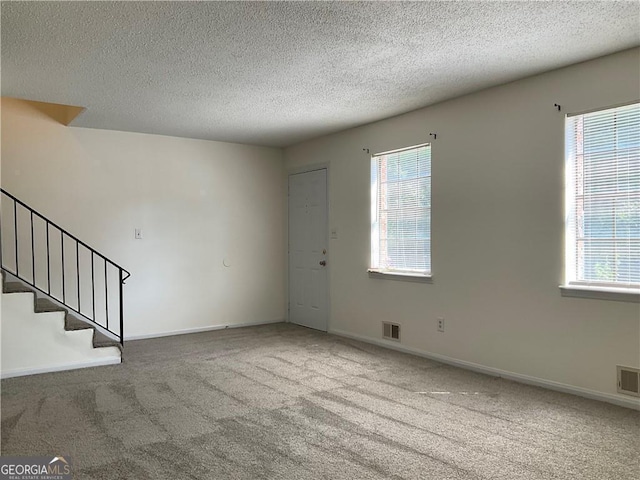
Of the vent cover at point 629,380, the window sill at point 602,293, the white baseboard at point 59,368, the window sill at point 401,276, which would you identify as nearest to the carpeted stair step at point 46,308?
the white baseboard at point 59,368

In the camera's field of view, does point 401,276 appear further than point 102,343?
Yes

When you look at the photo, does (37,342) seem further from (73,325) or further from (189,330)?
(189,330)

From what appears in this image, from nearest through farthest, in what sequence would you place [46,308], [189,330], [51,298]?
[46,308] → [51,298] → [189,330]

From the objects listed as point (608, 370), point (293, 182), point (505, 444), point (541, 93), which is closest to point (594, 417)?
point (608, 370)

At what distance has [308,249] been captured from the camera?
21.4ft

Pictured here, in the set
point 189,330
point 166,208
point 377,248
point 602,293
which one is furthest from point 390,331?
point 166,208

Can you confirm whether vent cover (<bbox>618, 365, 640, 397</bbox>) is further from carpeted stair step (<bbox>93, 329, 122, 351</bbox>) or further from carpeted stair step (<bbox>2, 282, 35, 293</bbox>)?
carpeted stair step (<bbox>2, 282, 35, 293</bbox>)

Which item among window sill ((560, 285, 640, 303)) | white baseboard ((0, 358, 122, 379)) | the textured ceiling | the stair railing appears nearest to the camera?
the textured ceiling

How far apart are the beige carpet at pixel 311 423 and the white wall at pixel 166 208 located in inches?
63.5

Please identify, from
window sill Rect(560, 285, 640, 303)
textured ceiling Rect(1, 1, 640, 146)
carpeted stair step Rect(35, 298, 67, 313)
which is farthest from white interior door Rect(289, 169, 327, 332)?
window sill Rect(560, 285, 640, 303)

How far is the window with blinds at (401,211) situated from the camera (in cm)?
491

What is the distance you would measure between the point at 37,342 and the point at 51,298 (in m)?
1.06

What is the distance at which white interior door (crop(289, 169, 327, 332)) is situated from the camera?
625cm

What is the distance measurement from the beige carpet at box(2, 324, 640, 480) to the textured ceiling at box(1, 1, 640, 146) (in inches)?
A: 96.1
